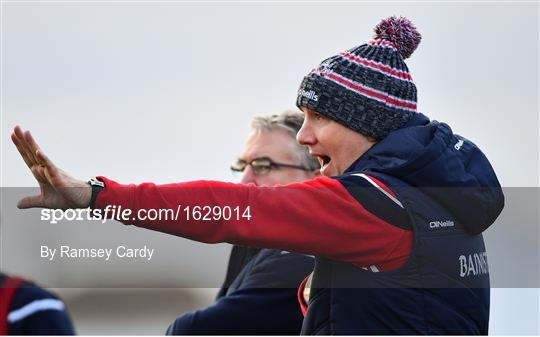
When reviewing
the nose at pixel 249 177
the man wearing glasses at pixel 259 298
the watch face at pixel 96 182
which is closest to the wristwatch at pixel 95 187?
the watch face at pixel 96 182

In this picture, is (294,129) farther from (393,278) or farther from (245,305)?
(393,278)

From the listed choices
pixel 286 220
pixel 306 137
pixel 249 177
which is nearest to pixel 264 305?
pixel 249 177

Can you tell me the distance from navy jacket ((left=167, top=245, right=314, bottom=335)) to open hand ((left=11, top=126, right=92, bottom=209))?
4.85ft

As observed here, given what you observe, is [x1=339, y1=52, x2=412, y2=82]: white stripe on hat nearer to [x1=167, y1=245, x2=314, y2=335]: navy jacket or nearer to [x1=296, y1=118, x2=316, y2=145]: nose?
[x1=296, y1=118, x2=316, y2=145]: nose

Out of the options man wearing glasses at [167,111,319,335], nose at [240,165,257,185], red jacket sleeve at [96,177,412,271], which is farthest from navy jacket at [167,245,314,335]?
red jacket sleeve at [96,177,412,271]

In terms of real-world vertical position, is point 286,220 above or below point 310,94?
below

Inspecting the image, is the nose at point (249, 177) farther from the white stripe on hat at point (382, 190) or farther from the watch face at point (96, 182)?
the watch face at point (96, 182)

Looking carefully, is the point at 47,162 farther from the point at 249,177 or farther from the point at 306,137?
the point at 249,177

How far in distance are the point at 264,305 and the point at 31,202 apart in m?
1.52

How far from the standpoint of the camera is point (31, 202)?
274 centimetres

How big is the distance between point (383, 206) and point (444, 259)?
240 millimetres

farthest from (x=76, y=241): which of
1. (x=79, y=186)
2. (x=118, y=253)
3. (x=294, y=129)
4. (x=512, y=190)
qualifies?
(x=512, y=190)

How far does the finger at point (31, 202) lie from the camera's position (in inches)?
108

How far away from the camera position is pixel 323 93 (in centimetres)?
323
